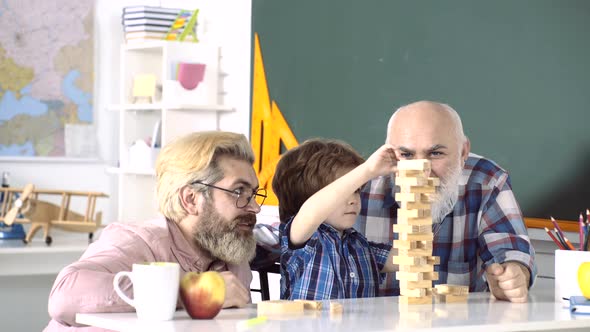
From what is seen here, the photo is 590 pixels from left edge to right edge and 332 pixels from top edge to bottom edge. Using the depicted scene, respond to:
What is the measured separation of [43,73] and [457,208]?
10.7ft

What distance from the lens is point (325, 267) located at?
94.7 inches

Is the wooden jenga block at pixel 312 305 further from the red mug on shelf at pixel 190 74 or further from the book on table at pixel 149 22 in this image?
the book on table at pixel 149 22

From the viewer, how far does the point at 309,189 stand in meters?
2.49

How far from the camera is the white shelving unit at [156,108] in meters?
4.97

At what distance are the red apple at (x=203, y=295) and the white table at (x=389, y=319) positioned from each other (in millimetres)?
22

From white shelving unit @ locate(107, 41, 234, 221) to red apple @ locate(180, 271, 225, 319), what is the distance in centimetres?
306

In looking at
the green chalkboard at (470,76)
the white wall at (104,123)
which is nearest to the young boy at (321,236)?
the green chalkboard at (470,76)

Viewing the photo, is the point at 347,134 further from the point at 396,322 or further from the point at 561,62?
the point at 396,322

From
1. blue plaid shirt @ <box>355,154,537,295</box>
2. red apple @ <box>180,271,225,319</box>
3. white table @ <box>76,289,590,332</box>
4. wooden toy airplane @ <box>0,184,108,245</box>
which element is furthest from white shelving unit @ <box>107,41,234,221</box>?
red apple @ <box>180,271,225,319</box>

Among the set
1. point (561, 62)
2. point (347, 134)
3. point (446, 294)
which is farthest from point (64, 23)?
point (446, 294)

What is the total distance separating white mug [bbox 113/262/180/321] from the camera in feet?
5.89

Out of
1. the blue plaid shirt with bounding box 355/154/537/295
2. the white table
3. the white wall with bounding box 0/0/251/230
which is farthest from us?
the white wall with bounding box 0/0/251/230

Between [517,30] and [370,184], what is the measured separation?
85cm

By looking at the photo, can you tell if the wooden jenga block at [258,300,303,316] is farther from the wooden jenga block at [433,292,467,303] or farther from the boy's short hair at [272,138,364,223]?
the boy's short hair at [272,138,364,223]
